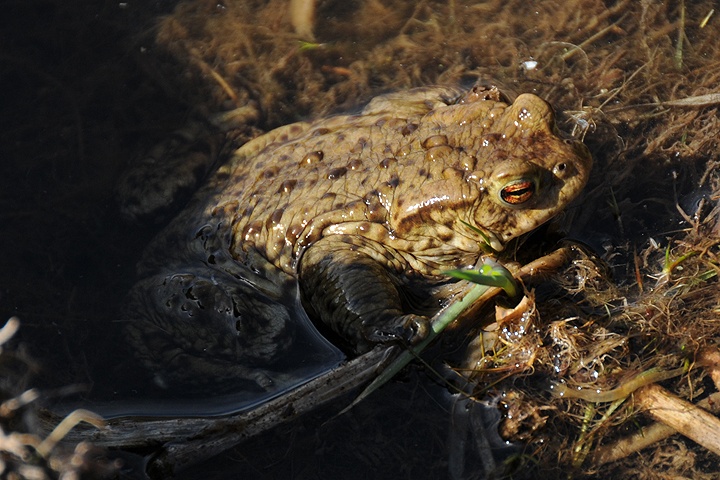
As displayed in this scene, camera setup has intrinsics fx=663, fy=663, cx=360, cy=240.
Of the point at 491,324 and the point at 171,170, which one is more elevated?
the point at 171,170

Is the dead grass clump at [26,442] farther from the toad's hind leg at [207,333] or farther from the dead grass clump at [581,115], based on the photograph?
the dead grass clump at [581,115]

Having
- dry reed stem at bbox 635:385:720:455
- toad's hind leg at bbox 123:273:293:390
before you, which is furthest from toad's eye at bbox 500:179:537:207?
toad's hind leg at bbox 123:273:293:390

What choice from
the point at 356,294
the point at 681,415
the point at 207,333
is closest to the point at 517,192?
the point at 356,294

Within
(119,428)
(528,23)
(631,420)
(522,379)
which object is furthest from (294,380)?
(528,23)

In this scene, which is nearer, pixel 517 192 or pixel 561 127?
pixel 517 192

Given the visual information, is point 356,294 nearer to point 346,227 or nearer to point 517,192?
point 346,227

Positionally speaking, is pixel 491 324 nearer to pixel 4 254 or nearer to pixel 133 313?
pixel 133 313

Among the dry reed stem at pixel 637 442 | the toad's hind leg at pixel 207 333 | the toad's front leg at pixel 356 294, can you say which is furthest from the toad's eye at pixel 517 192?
the toad's hind leg at pixel 207 333
